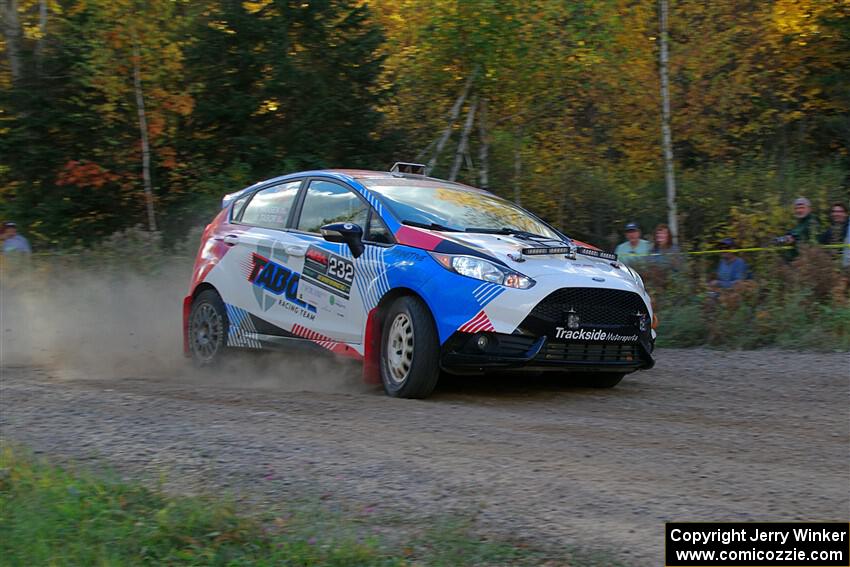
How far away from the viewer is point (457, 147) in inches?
739

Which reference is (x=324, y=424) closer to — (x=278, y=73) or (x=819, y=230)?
(x=819, y=230)

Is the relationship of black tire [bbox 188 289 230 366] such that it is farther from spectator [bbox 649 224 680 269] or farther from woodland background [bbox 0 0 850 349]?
woodland background [bbox 0 0 850 349]

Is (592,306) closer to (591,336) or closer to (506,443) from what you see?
(591,336)

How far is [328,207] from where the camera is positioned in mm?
8617

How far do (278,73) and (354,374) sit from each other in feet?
36.5

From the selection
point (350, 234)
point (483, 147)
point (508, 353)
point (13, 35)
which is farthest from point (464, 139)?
point (508, 353)

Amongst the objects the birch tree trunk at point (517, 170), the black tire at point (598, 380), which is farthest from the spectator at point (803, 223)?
the birch tree trunk at point (517, 170)

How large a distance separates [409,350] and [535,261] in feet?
3.69

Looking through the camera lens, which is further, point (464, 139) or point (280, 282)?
point (464, 139)

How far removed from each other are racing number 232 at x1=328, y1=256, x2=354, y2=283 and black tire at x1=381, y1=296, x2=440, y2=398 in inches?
Result: 21.3

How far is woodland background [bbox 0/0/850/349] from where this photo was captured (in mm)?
17859

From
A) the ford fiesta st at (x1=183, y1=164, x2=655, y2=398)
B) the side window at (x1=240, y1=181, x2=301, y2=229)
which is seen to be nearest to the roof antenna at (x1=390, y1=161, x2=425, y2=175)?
the ford fiesta st at (x1=183, y1=164, x2=655, y2=398)

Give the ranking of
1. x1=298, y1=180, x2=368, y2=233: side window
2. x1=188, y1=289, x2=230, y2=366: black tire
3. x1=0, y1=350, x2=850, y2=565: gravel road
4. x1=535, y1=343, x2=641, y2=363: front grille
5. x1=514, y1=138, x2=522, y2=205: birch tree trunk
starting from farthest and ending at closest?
x1=514, y1=138, x2=522, y2=205: birch tree trunk → x1=188, y1=289, x2=230, y2=366: black tire → x1=298, y1=180, x2=368, y2=233: side window → x1=535, y1=343, x2=641, y2=363: front grille → x1=0, y1=350, x2=850, y2=565: gravel road

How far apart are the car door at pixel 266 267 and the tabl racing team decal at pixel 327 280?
10 cm
